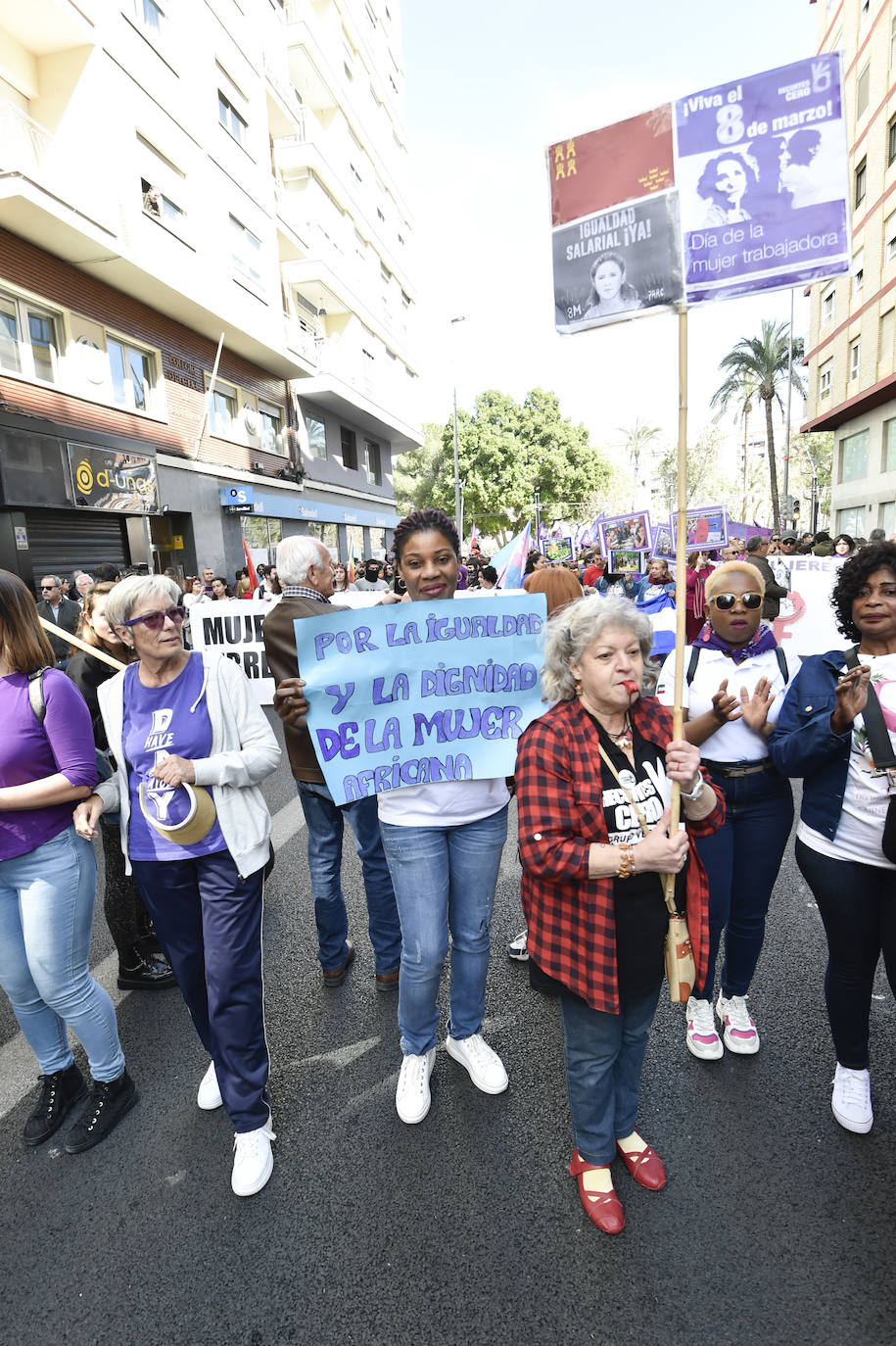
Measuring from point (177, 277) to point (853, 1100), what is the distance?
17654 mm

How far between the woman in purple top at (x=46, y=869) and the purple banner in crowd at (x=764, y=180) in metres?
2.39

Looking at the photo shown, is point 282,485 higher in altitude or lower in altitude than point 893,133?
lower

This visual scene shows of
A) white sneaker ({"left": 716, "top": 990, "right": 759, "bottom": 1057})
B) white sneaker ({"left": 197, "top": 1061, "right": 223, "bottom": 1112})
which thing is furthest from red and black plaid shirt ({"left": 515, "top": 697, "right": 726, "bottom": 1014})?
white sneaker ({"left": 197, "top": 1061, "right": 223, "bottom": 1112})

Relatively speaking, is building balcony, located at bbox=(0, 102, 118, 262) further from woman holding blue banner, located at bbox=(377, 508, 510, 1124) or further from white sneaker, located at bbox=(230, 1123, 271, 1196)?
white sneaker, located at bbox=(230, 1123, 271, 1196)

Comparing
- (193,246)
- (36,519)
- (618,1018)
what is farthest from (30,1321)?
(193,246)

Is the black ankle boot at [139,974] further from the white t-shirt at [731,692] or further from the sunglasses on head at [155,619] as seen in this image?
the white t-shirt at [731,692]

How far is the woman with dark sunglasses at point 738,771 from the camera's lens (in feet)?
8.69

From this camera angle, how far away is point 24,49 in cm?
1245

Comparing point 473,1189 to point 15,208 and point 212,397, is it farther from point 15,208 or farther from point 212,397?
point 212,397

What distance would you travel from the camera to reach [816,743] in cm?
233

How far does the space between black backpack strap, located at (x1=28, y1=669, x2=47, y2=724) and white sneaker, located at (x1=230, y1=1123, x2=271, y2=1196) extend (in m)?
1.57

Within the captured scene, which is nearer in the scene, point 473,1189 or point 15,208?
point 473,1189

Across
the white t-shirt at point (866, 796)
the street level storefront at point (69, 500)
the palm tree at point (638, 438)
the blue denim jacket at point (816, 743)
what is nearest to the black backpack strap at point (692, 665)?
the blue denim jacket at point (816, 743)

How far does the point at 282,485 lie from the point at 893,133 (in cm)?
2272
